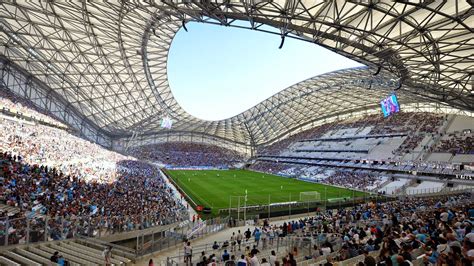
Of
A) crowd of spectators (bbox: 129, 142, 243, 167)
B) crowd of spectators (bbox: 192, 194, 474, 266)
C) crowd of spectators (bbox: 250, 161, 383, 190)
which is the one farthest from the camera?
crowd of spectators (bbox: 129, 142, 243, 167)

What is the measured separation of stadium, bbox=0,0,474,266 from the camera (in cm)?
1188

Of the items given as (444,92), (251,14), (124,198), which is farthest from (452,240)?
(444,92)

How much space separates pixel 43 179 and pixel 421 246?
62.9ft

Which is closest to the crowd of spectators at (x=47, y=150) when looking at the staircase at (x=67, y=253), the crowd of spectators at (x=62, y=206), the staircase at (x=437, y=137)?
the crowd of spectators at (x=62, y=206)

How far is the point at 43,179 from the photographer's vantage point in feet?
57.9

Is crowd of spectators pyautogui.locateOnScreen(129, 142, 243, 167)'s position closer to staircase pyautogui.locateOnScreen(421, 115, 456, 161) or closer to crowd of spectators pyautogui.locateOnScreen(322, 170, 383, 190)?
crowd of spectators pyautogui.locateOnScreen(322, 170, 383, 190)

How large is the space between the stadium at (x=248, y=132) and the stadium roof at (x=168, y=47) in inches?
7.8

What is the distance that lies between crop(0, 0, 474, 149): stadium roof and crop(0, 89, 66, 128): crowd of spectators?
264 centimetres

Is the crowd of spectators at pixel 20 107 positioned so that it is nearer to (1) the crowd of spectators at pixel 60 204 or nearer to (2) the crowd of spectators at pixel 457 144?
(1) the crowd of spectators at pixel 60 204

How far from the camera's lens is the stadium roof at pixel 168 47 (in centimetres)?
1683

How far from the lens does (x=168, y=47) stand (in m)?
35.3

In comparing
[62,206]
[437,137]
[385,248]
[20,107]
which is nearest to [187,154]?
[20,107]

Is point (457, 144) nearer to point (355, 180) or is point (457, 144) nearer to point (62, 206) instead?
point (355, 180)

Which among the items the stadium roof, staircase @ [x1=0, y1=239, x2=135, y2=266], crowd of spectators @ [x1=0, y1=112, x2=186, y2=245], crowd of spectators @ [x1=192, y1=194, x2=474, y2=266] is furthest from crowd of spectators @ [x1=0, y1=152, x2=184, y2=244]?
the stadium roof
